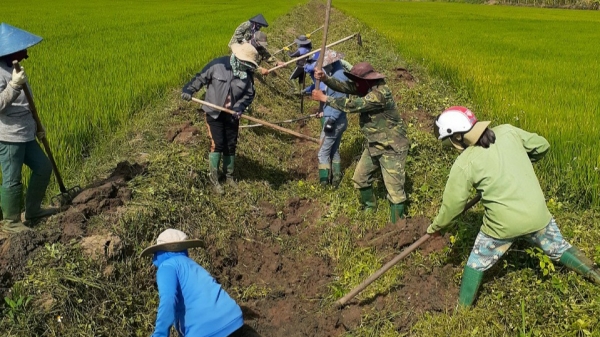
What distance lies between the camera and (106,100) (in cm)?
601

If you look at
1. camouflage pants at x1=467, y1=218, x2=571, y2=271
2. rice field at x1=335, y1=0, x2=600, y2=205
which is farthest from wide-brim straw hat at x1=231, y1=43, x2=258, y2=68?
rice field at x1=335, y1=0, x2=600, y2=205

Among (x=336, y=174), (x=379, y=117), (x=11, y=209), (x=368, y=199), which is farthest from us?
(x=336, y=174)

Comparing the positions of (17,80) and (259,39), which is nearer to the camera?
(17,80)

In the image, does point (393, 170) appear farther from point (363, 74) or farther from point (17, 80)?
point (17, 80)

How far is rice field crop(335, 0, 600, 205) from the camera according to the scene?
4512 mm

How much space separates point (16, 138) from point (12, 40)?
66 cm

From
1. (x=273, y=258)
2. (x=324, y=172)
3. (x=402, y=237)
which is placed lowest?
(x=273, y=258)

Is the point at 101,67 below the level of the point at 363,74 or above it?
below

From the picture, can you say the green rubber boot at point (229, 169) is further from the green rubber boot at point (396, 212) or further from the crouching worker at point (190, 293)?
the crouching worker at point (190, 293)

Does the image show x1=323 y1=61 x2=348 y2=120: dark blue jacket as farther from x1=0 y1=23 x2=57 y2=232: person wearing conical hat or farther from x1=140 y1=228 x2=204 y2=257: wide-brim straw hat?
x1=140 y1=228 x2=204 y2=257: wide-brim straw hat

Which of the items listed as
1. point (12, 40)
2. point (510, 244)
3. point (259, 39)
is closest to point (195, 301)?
point (510, 244)

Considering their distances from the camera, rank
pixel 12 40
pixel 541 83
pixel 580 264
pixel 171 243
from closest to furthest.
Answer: pixel 171 243, pixel 580 264, pixel 12 40, pixel 541 83

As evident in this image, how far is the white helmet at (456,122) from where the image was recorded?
3.08m

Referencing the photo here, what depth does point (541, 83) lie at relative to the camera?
7770mm
